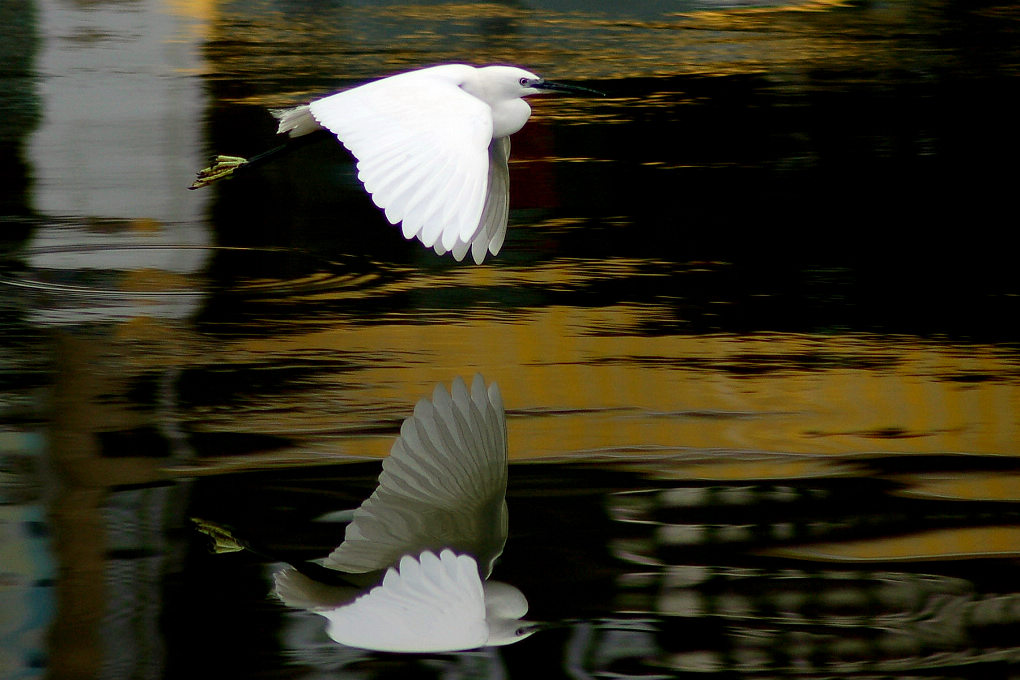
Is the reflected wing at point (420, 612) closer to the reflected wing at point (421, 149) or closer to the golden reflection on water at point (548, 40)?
the reflected wing at point (421, 149)

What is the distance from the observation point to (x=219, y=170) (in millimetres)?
6191

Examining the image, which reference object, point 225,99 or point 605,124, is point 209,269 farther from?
point 225,99

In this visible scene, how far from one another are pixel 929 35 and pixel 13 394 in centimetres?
942

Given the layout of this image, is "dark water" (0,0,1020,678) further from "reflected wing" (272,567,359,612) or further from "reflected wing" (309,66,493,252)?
"reflected wing" (309,66,493,252)

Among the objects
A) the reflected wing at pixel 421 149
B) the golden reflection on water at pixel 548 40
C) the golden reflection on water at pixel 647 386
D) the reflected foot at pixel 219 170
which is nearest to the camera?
the reflected wing at pixel 421 149

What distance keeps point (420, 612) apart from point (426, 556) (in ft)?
0.95

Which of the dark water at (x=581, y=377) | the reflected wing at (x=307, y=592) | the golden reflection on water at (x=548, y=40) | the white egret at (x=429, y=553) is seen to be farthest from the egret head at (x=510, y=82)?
the golden reflection on water at (x=548, y=40)

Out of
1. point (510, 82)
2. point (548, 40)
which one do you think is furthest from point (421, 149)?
point (548, 40)

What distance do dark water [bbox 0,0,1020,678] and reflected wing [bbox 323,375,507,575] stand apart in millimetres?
53

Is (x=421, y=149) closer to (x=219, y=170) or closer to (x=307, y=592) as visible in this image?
(x=307, y=592)

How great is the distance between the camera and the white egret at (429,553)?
305 centimetres

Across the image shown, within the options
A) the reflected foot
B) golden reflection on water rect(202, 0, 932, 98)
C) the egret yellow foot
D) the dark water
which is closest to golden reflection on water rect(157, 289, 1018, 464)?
the dark water

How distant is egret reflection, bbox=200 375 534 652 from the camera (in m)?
3.05

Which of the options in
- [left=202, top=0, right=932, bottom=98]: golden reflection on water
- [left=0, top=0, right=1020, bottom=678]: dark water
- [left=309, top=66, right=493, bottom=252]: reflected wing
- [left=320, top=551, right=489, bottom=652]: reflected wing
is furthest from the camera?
[left=202, top=0, right=932, bottom=98]: golden reflection on water
